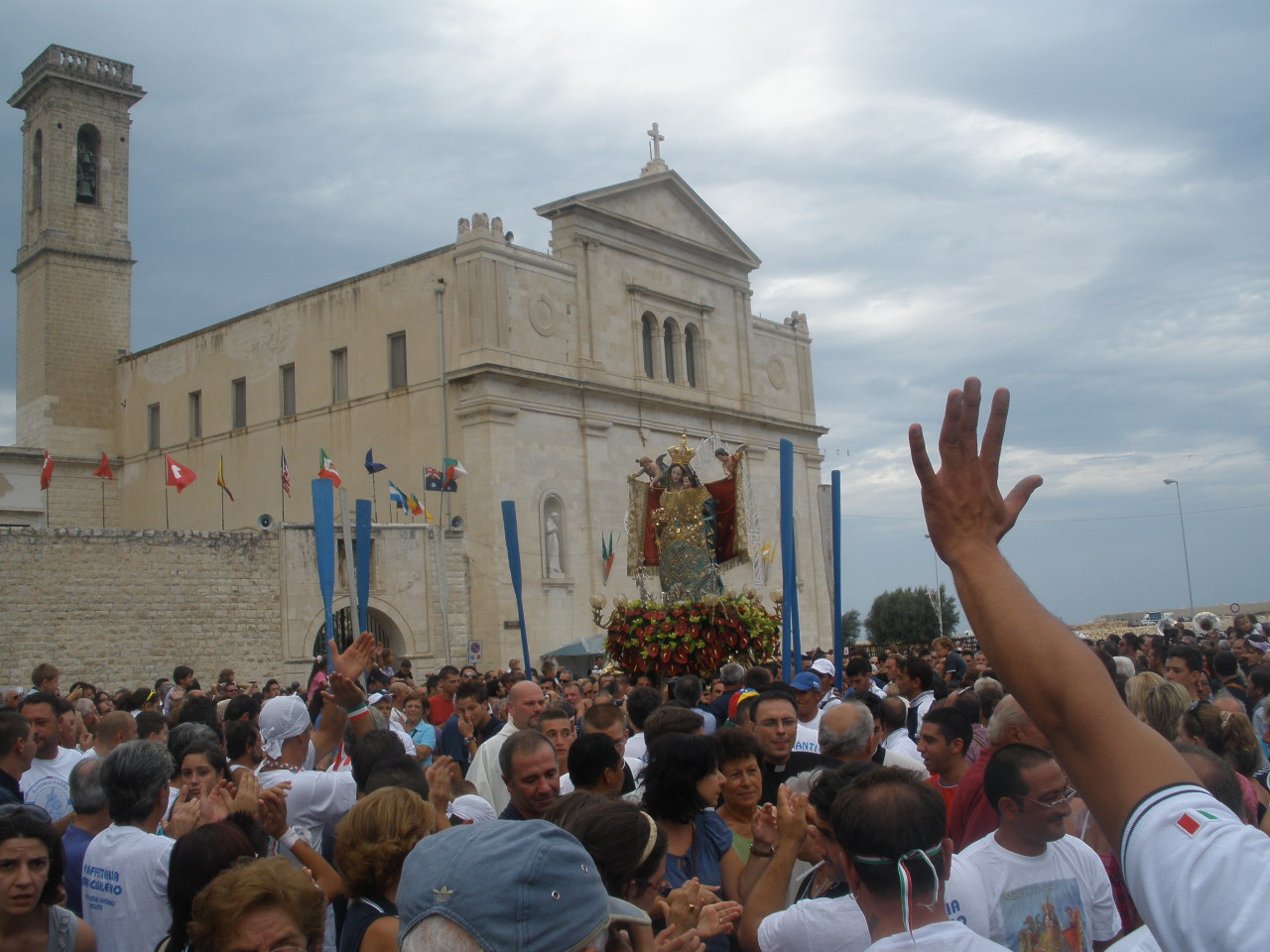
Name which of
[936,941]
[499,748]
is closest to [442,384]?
[499,748]

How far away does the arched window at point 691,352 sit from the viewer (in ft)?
123

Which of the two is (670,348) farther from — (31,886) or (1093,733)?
(1093,733)

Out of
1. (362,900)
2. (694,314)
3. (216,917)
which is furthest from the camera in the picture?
(694,314)

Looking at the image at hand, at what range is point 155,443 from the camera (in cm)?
3938

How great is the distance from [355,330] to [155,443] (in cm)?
1020

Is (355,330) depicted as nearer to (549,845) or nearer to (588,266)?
(588,266)

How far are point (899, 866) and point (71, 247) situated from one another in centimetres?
4075

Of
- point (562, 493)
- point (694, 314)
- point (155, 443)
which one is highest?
point (694, 314)

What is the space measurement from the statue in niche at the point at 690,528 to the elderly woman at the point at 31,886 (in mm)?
11328

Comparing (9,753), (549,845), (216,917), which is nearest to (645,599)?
(9,753)

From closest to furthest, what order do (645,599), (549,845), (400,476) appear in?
1. (549,845)
2. (645,599)
3. (400,476)

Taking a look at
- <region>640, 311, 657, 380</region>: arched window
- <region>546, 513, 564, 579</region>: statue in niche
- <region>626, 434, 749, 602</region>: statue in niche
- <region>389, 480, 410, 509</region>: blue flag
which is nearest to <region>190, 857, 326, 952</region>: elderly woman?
<region>626, 434, 749, 602</region>: statue in niche

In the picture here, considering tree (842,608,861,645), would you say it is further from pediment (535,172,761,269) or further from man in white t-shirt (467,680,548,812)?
man in white t-shirt (467,680,548,812)

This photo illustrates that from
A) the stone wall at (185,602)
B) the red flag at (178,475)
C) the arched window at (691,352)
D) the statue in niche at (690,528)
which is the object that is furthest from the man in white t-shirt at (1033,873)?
the arched window at (691,352)
